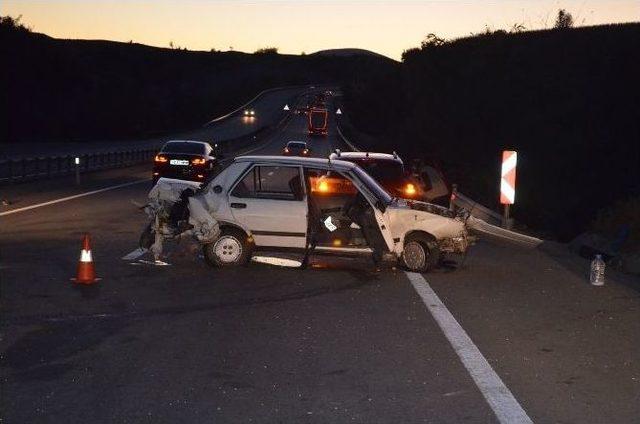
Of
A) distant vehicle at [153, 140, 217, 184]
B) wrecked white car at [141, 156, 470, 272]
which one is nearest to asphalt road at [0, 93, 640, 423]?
wrecked white car at [141, 156, 470, 272]

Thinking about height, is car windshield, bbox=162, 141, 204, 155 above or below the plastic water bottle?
above

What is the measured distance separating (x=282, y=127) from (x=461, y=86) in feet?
134

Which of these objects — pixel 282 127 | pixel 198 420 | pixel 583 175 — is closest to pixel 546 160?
pixel 583 175

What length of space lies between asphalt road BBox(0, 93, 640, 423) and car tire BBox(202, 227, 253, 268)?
24cm

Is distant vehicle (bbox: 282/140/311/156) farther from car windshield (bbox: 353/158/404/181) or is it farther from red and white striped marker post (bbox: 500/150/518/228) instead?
car windshield (bbox: 353/158/404/181)

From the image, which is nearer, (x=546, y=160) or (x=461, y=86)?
(x=546, y=160)

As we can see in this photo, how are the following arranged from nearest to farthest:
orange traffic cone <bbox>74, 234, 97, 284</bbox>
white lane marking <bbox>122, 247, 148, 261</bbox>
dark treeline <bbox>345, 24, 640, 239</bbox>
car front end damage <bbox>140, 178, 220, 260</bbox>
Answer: orange traffic cone <bbox>74, 234, 97, 284</bbox> < car front end damage <bbox>140, 178, 220, 260</bbox> < white lane marking <bbox>122, 247, 148, 261</bbox> < dark treeline <bbox>345, 24, 640, 239</bbox>

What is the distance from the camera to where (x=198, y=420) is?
6801 mm

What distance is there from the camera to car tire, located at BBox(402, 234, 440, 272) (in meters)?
14.4

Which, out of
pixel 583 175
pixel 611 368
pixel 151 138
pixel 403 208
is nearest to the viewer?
pixel 611 368

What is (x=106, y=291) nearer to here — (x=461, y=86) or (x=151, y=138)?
(x=461, y=86)

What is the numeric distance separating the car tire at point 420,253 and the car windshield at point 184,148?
2027cm

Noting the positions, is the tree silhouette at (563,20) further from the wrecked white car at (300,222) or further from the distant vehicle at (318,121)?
the wrecked white car at (300,222)

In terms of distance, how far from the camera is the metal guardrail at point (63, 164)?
118 feet
